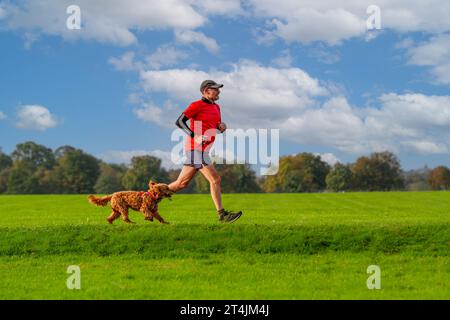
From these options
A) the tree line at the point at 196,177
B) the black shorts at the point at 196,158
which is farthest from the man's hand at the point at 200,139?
the tree line at the point at 196,177

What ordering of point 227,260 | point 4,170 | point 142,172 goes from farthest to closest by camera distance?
point 4,170, point 142,172, point 227,260

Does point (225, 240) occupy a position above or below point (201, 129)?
below

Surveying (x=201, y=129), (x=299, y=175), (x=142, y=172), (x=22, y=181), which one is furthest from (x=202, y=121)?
(x=22, y=181)

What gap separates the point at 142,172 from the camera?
8612cm

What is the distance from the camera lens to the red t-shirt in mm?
13578

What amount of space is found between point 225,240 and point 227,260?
3.58 ft

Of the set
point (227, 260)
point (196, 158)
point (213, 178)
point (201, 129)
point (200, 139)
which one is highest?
point (201, 129)

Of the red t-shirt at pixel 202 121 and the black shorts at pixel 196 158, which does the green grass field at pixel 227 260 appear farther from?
the red t-shirt at pixel 202 121

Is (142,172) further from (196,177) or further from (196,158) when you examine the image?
(196,158)

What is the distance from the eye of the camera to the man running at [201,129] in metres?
13.6
